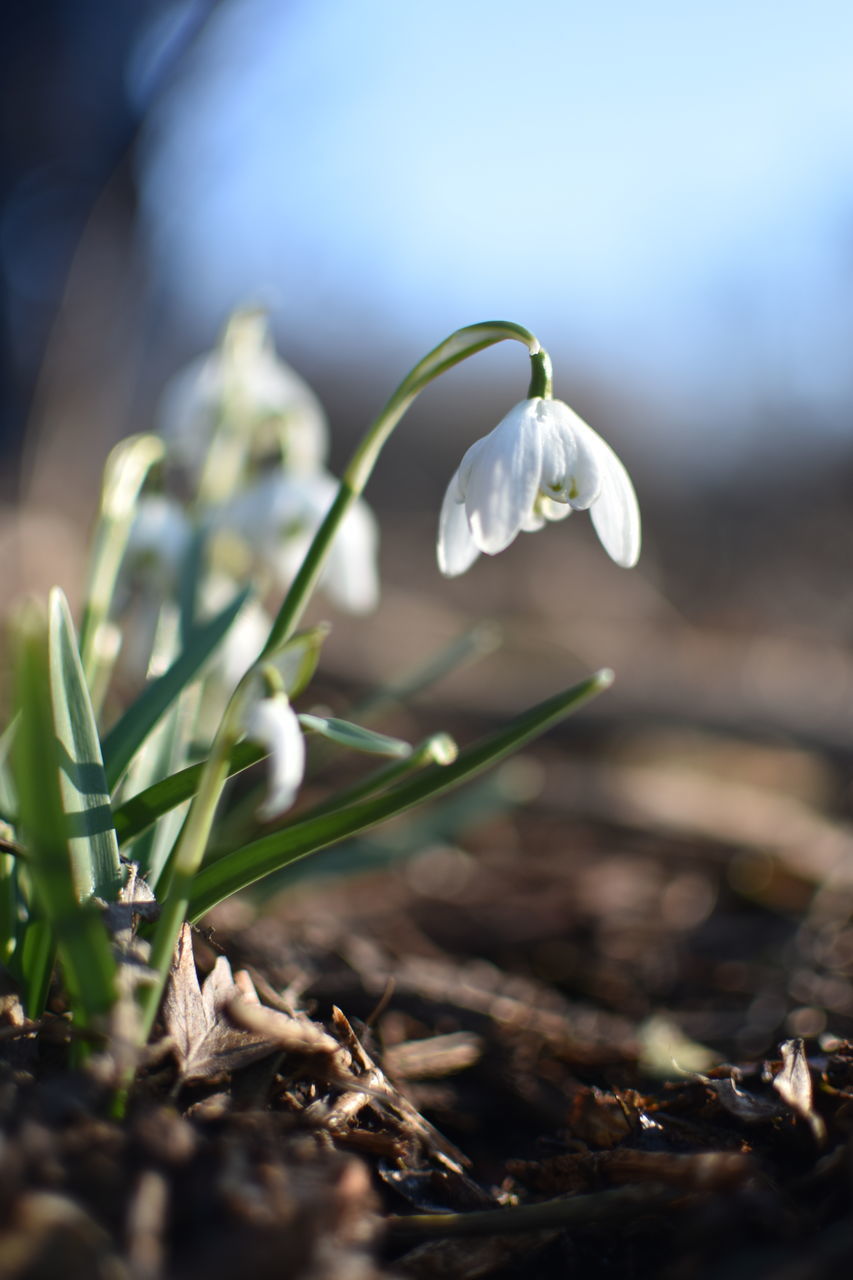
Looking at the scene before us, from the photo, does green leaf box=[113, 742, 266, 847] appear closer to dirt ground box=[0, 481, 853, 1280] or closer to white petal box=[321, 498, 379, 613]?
dirt ground box=[0, 481, 853, 1280]

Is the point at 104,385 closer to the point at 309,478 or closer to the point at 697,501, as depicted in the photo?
the point at 309,478

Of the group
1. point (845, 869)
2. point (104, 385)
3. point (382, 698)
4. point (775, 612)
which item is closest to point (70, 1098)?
point (382, 698)

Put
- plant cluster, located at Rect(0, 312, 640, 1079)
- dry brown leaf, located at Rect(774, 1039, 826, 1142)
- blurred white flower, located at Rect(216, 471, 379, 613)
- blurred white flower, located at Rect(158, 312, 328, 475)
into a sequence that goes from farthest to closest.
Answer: blurred white flower, located at Rect(158, 312, 328, 475)
blurred white flower, located at Rect(216, 471, 379, 613)
dry brown leaf, located at Rect(774, 1039, 826, 1142)
plant cluster, located at Rect(0, 312, 640, 1079)

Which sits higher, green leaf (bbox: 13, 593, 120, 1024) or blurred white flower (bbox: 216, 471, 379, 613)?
blurred white flower (bbox: 216, 471, 379, 613)

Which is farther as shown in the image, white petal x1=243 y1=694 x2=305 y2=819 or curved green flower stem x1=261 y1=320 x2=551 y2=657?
curved green flower stem x1=261 y1=320 x2=551 y2=657

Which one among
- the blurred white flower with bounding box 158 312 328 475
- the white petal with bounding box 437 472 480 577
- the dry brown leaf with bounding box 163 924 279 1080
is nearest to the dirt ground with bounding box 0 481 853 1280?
the dry brown leaf with bounding box 163 924 279 1080

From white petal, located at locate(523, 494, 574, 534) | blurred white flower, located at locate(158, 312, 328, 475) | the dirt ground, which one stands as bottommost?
the dirt ground

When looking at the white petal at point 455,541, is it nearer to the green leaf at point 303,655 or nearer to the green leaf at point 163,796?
the green leaf at point 303,655
